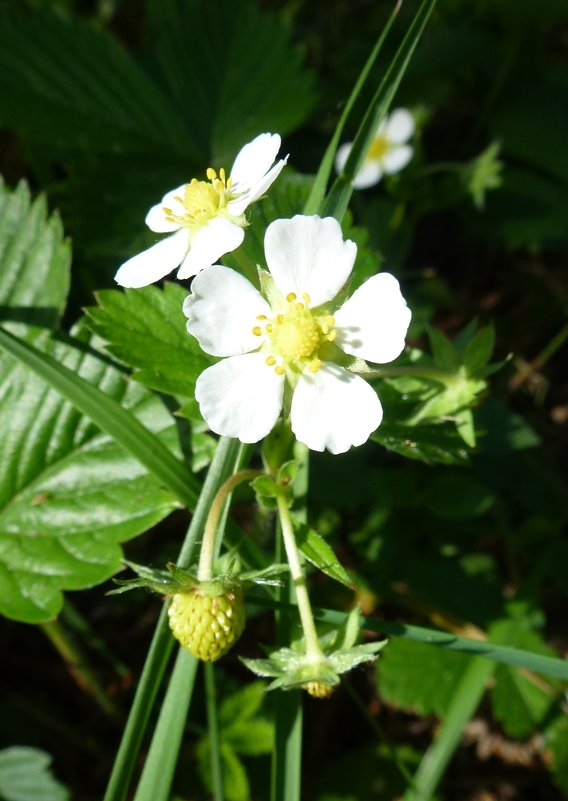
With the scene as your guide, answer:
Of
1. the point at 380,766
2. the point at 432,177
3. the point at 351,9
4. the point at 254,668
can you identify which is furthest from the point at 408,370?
the point at 351,9

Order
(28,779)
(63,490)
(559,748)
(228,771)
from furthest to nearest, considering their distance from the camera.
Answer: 1. (559,748)
2. (228,771)
3. (28,779)
4. (63,490)

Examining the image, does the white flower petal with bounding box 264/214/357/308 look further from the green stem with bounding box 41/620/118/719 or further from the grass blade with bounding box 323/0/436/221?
the green stem with bounding box 41/620/118/719

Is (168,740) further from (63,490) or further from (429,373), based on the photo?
(429,373)

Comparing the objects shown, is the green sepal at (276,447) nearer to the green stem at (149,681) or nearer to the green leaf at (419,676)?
the green stem at (149,681)

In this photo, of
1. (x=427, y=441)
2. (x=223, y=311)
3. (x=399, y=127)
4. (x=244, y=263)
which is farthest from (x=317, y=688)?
(x=399, y=127)

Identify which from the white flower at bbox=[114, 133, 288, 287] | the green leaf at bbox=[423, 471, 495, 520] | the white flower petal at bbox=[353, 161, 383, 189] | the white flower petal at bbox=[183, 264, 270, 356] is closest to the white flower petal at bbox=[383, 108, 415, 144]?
the white flower petal at bbox=[353, 161, 383, 189]

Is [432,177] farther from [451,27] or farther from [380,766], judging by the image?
[380,766]
